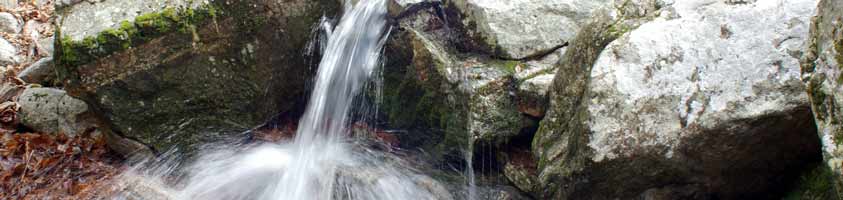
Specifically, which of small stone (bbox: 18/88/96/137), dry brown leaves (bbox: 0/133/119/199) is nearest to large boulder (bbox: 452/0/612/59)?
dry brown leaves (bbox: 0/133/119/199)

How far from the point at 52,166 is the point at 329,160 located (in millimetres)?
2203

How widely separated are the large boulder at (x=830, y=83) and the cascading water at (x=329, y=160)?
2387 millimetres

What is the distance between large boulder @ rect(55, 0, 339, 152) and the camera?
13.1 ft

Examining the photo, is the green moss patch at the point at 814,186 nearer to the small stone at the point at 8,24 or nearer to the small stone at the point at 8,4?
the small stone at the point at 8,24

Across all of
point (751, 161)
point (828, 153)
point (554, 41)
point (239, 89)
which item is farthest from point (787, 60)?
point (239, 89)

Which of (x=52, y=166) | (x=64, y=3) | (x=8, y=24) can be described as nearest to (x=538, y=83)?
(x=64, y=3)

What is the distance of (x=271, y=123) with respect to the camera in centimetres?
500

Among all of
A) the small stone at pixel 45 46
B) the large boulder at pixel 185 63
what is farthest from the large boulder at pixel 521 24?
the small stone at pixel 45 46

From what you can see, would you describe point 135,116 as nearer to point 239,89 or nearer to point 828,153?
point 239,89

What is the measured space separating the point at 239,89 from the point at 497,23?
2.13m

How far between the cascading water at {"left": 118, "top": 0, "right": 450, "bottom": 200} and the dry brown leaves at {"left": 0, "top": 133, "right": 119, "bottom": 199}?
1.45 ft

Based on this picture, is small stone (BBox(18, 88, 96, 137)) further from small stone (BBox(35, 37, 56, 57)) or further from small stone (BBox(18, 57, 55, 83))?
small stone (BBox(35, 37, 56, 57))

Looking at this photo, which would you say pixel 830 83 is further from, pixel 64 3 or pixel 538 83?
pixel 64 3

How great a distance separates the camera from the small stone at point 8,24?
6.55m
